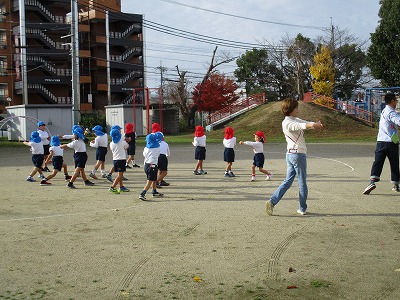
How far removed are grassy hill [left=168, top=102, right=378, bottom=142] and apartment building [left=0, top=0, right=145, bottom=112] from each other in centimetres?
1767

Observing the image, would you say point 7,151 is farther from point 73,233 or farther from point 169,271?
point 169,271

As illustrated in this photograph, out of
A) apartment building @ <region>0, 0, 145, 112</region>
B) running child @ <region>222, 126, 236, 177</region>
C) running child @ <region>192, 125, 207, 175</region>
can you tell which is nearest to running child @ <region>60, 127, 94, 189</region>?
running child @ <region>192, 125, 207, 175</region>

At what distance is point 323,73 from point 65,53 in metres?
27.6

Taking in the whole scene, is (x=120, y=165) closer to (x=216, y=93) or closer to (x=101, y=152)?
(x=101, y=152)

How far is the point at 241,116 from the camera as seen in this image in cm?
4875

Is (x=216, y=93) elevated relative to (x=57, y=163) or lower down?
elevated

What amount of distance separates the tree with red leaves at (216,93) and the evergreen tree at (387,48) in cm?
1421

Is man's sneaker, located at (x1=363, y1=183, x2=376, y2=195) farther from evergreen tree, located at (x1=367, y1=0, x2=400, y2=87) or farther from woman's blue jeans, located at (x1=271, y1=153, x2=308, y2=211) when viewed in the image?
evergreen tree, located at (x1=367, y1=0, x2=400, y2=87)

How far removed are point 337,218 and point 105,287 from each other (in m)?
4.65

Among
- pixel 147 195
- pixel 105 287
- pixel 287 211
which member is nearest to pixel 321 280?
pixel 105 287

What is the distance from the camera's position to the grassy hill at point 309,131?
39041 millimetres

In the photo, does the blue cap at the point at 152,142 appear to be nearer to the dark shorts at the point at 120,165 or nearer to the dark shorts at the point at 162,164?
the dark shorts at the point at 120,165

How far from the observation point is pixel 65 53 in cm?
5725

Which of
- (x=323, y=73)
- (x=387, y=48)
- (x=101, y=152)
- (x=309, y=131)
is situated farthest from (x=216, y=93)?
(x=101, y=152)
